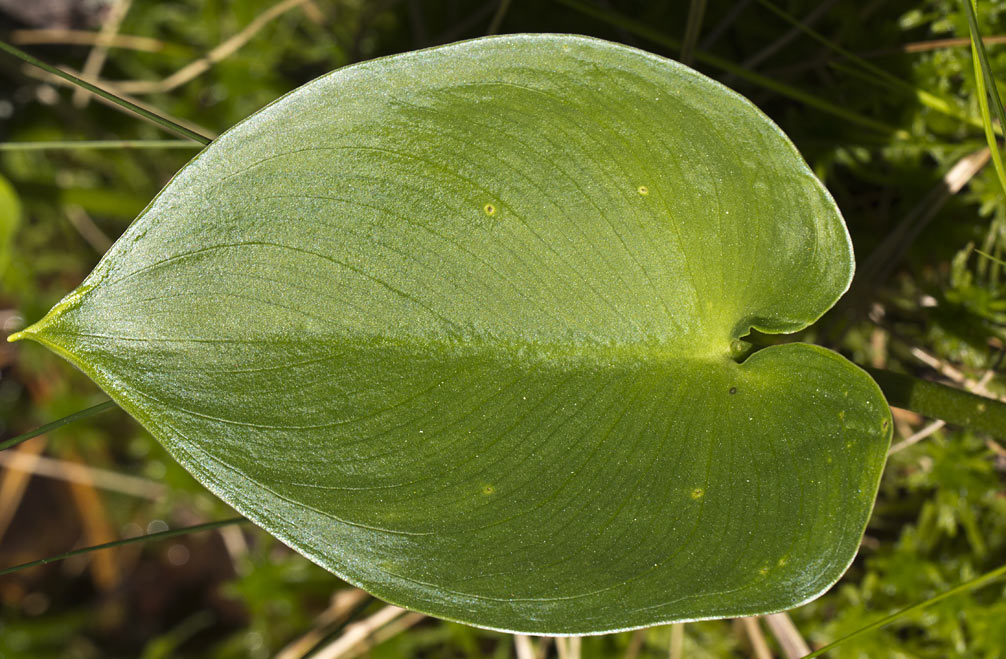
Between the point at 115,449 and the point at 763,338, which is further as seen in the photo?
the point at 115,449

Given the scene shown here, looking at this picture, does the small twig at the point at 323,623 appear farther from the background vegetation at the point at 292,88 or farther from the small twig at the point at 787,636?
the small twig at the point at 787,636

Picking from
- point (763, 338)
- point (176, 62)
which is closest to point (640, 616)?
point (763, 338)

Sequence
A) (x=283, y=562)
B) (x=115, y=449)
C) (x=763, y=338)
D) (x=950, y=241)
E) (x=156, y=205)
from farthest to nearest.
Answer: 1. (x=115, y=449)
2. (x=283, y=562)
3. (x=950, y=241)
4. (x=763, y=338)
5. (x=156, y=205)

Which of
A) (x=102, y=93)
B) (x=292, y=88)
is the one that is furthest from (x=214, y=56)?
(x=102, y=93)

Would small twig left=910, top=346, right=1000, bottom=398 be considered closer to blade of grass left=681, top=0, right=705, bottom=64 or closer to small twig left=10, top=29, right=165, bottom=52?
blade of grass left=681, top=0, right=705, bottom=64

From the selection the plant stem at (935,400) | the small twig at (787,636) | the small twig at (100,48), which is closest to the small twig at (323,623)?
the small twig at (787,636)

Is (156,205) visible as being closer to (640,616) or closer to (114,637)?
(640,616)
